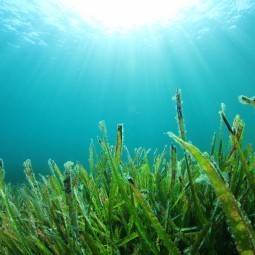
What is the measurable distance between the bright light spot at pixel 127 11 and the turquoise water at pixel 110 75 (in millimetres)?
1877

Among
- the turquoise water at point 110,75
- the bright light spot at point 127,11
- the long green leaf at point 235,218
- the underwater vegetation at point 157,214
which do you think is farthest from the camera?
the turquoise water at point 110,75

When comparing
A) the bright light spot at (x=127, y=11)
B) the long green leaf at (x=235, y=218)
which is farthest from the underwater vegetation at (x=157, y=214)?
the bright light spot at (x=127, y=11)

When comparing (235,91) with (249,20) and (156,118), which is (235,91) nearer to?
(156,118)

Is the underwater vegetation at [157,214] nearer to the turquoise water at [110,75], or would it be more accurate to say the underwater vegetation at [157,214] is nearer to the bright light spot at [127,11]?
the turquoise water at [110,75]

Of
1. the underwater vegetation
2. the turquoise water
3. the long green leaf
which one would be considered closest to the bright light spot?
the turquoise water

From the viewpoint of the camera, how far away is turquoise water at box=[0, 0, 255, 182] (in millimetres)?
49500

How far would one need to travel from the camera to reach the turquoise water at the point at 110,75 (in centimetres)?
4950

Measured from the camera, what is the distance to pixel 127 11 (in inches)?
1801

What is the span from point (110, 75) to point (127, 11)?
39.1 metres

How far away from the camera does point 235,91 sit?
9644 cm

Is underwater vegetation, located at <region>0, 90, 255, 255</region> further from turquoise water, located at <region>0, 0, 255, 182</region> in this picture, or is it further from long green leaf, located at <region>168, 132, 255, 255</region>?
turquoise water, located at <region>0, 0, 255, 182</region>

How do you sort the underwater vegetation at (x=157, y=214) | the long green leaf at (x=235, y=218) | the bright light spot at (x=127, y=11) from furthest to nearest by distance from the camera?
the bright light spot at (x=127, y=11) → the underwater vegetation at (x=157, y=214) → the long green leaf at (x=235, y=218)

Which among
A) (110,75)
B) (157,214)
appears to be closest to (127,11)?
(110,75)

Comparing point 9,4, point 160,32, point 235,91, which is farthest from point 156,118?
point 9,4
